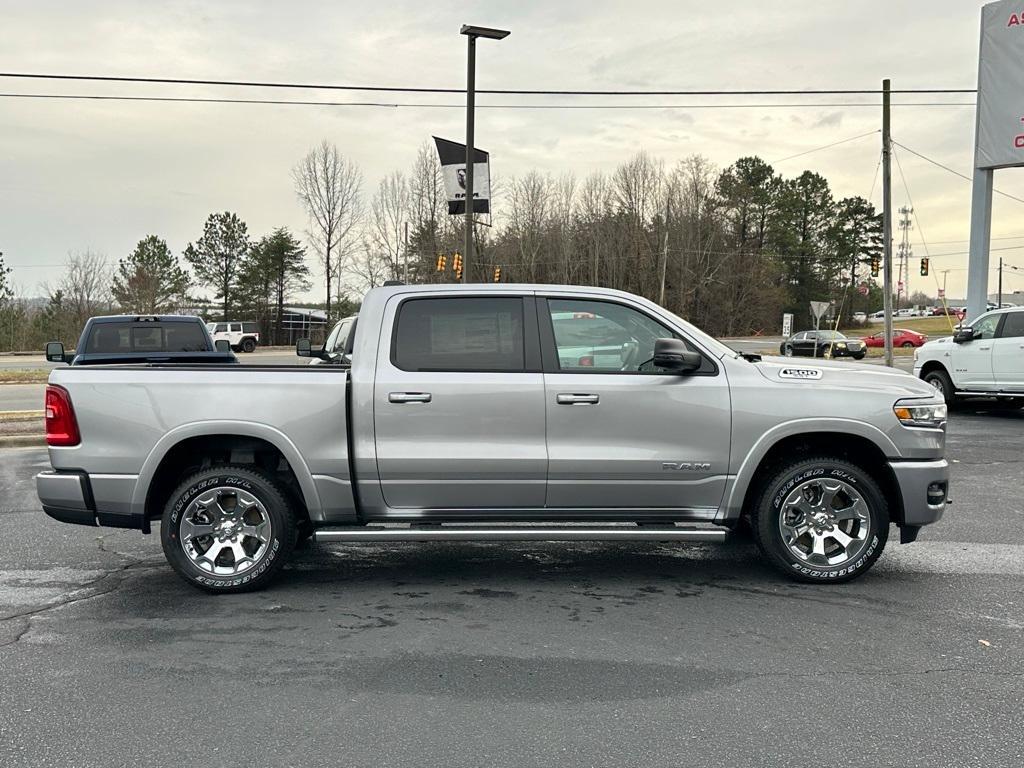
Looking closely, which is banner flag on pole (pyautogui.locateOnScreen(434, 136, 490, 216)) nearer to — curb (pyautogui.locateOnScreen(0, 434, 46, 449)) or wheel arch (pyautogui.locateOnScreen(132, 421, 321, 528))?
curb (pyautogui.locateOnScreen(0, 434, 46, 449))

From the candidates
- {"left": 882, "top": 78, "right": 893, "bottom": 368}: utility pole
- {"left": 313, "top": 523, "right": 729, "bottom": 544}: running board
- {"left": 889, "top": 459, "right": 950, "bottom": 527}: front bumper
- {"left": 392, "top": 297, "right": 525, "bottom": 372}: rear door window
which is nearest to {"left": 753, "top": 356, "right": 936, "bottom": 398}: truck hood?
{"left": 889, "top": 459, "right": 950, "bottom": 527}: front bumper

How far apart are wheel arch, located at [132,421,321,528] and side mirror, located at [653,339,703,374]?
7.38 feet

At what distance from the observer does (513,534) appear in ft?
16.6

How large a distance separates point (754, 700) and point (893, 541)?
3.40m

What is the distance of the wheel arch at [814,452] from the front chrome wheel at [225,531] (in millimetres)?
2913

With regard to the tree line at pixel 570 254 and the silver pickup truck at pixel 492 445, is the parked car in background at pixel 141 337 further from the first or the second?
the tree line at pixel 570 254

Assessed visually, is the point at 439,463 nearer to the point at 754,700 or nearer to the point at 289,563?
the point at 289,563

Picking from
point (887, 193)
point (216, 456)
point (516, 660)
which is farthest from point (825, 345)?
point (516, 660)

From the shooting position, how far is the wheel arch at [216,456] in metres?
5.07

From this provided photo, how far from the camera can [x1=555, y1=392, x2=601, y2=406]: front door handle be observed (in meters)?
5.10

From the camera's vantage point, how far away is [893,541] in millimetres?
6473

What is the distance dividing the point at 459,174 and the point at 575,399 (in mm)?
16895

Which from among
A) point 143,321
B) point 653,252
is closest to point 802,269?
point 653,252

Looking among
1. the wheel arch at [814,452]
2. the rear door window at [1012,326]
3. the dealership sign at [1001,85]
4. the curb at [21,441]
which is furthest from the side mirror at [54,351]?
the dealership sign at [1001,85]
